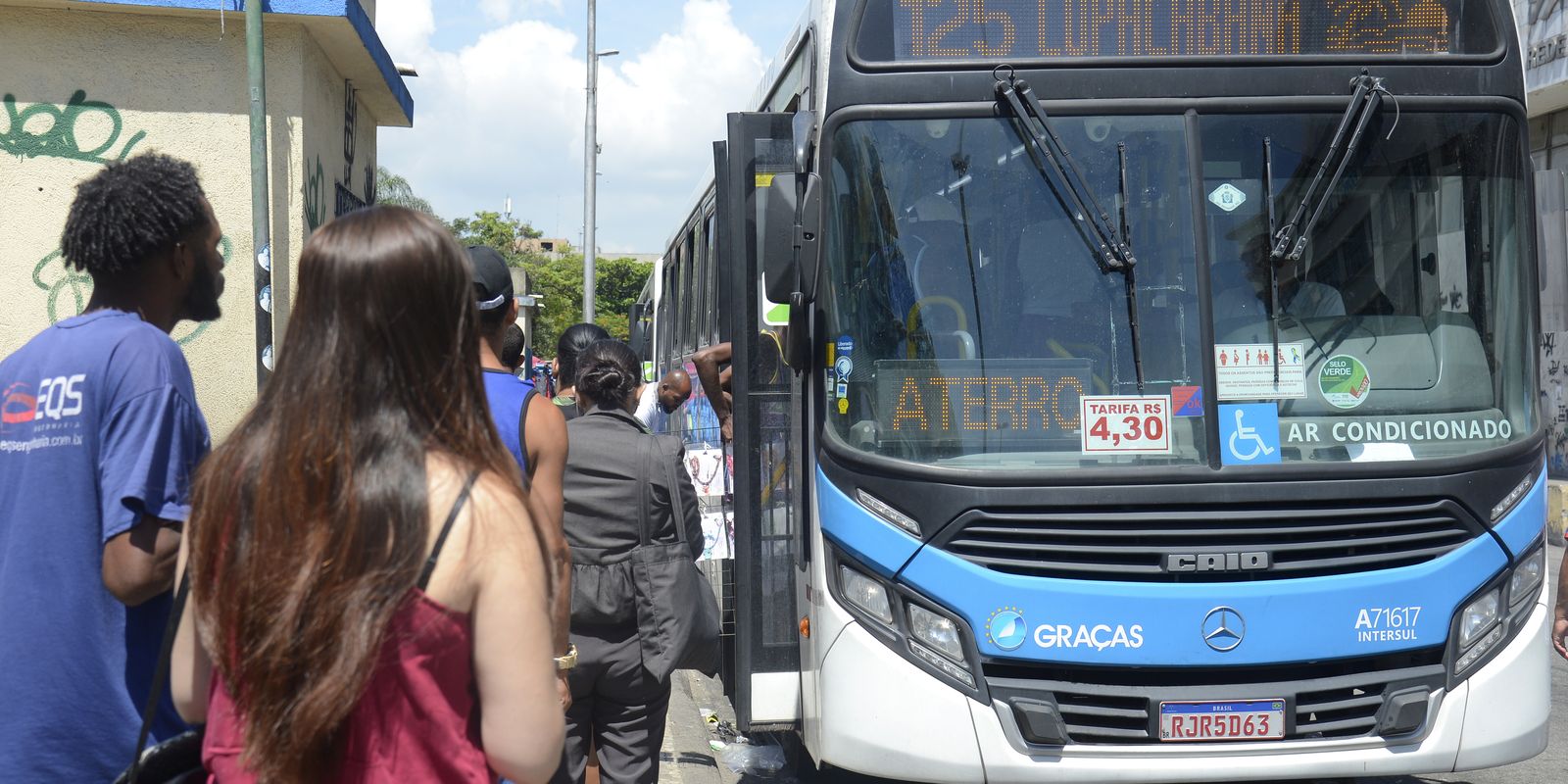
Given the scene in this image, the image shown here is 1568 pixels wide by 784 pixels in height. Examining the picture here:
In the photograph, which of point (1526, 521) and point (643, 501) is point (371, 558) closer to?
point (643, 501)

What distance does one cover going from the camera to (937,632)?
4.41m

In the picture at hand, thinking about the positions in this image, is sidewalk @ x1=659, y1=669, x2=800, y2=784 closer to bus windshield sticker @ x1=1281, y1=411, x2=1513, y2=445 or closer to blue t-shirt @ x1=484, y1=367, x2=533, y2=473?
blue t-shirt @ x1=484, y1=367, x2=533, y2=473

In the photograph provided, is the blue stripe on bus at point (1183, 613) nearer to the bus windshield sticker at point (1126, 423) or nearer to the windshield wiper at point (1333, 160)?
the bus windshield sticker at point (1126, 423)

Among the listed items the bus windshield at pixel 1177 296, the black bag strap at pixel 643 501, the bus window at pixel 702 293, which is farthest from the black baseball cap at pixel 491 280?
the bus window at pixel 702 293

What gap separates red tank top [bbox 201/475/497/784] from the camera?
178 centimetres

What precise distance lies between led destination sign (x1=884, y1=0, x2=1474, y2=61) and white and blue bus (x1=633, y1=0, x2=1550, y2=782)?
12mm

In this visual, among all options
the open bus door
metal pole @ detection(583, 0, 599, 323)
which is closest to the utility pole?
metal pole @ detection(583, 0, 599, 323)

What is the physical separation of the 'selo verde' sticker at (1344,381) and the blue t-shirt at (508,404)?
2676mm

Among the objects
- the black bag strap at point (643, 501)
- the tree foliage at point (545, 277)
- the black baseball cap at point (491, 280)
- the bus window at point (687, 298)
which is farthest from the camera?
the tree foliage at point (545, 277)

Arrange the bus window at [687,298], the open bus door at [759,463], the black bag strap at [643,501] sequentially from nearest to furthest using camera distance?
the black bag strap at [643,501]
the open bus door at [759,463]
the bus window at [687,298]

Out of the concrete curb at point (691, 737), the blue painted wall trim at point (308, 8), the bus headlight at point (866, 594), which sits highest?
the blue painted wall trim at point (308, 8)

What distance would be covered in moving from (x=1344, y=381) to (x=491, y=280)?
283cm

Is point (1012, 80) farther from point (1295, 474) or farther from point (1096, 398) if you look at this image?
point (1295, 474)

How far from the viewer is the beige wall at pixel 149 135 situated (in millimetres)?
8820
